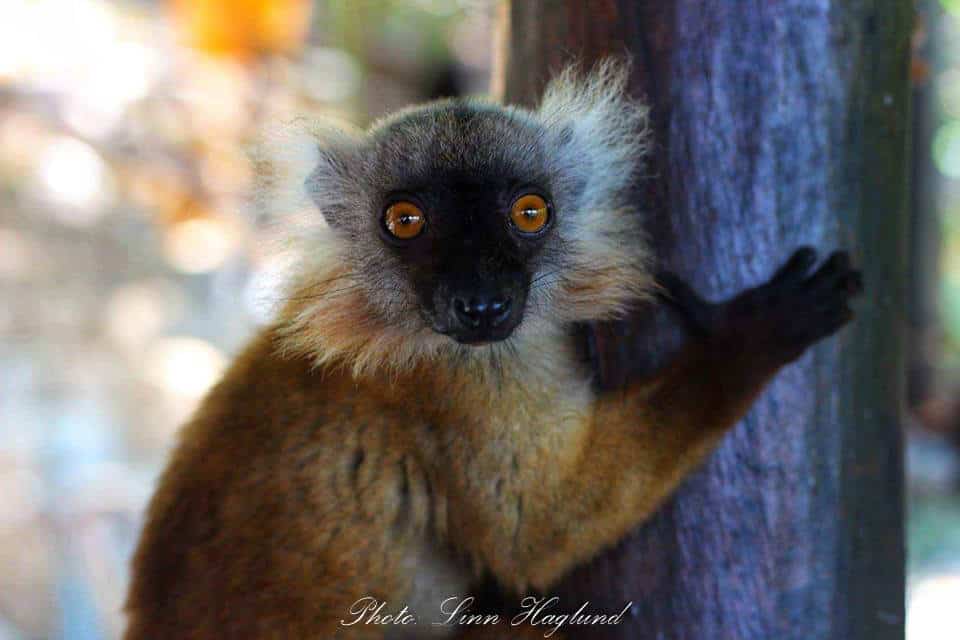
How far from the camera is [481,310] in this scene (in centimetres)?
326

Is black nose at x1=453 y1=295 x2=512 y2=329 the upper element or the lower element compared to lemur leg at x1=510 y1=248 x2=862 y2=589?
upper

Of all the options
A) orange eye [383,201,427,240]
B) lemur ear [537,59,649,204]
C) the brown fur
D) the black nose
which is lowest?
the brown fur

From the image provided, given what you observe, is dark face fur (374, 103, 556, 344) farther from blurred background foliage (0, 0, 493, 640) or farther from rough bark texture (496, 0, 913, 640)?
blurred background foliage (0, 0, 493, 640)

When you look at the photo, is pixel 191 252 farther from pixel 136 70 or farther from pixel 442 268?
pixel 442 268

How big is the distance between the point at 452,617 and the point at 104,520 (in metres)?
6.46

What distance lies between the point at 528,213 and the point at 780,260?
945 millimetres

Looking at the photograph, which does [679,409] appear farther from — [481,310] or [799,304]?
[481,310]

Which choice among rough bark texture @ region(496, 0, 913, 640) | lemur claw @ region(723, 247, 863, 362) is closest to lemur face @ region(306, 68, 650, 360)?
rough bark texture @ region(496, 0, 913, 640)

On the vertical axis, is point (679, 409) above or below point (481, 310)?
below

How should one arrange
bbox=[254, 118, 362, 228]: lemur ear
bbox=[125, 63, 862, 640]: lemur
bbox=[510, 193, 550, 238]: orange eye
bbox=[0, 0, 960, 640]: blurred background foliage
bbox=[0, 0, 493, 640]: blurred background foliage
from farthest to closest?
bbox=[0, 0, 493, 640]: blurred background foliage, bbox=[0, 0, 960, 640]: blurred background foliage, bbox=[254, 118, 362, 228]: lemur ear, bbox=[510, 193, 550, 238]: orange eye, bbox=[125, 63, 862, 640]: lemur

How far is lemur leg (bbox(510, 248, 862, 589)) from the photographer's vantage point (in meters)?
3.31

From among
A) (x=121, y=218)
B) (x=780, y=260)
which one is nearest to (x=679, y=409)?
(x=780, y=260)

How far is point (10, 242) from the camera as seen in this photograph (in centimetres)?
1333

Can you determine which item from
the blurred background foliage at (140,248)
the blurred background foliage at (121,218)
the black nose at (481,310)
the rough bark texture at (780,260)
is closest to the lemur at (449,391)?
the black nose at (481,310)
